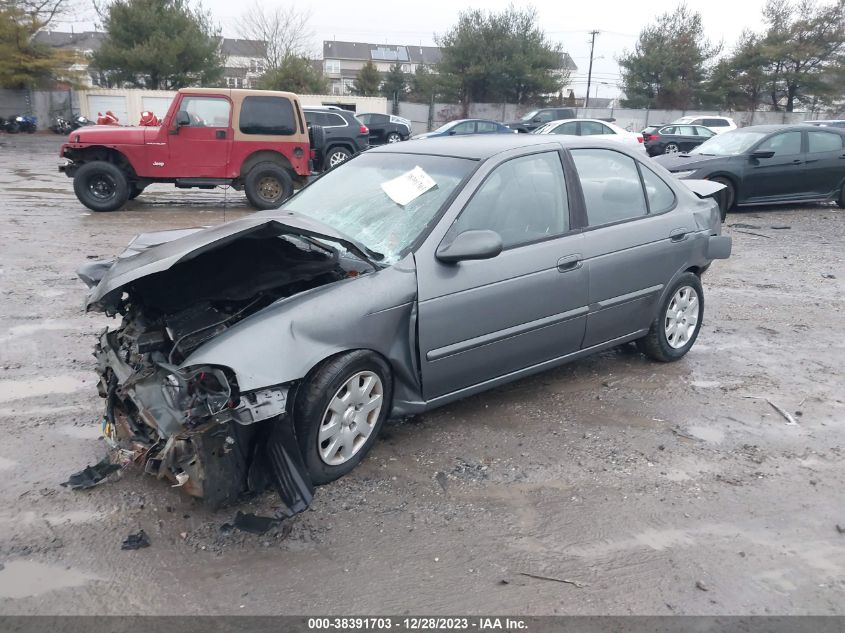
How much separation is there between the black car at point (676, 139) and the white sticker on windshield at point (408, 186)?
20500 millimetres

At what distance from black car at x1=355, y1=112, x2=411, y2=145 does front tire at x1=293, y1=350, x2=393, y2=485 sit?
22853 mm

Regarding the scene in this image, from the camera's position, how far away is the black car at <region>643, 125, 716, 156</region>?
22672 millimetres

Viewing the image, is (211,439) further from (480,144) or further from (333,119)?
(333,119)

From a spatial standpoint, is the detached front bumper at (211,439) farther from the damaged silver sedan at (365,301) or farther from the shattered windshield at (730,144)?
the shattered windshield at (730,144)

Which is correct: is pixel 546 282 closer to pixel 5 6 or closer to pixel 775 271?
pixel 775 271

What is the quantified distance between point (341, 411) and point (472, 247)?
1072 mm

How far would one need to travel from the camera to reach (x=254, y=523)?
2.98m

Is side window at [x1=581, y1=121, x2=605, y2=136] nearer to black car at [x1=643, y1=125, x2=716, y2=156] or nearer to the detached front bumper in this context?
black car at [x1=643, y1=125, x2=716, y2=156]

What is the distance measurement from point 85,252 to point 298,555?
646cm

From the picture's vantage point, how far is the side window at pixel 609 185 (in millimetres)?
4469

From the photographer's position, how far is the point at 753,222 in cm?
1163

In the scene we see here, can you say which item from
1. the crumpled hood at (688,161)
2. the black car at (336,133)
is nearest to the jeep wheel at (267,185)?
the black car at (336,133)

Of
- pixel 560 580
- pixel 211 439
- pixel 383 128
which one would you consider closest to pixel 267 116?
pixel 211 439

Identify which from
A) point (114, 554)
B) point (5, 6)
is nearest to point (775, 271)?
point (114, 554)
